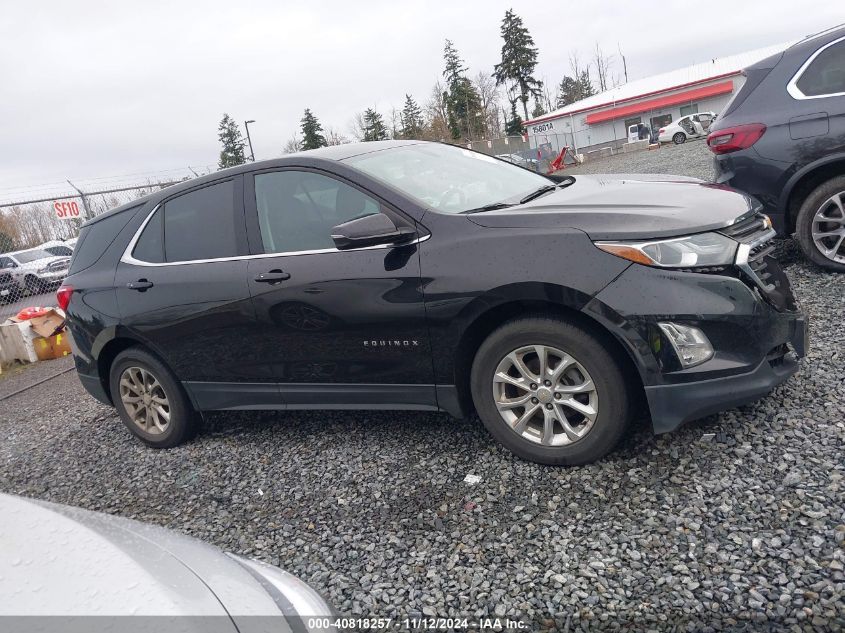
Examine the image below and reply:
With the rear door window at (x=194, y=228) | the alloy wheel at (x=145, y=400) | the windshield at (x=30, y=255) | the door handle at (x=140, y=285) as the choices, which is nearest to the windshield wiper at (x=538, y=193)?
the rear door window at (x=194, y=228)

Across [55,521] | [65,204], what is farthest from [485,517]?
[65,204]

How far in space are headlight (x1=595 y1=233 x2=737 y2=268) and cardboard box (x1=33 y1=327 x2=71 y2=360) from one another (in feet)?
29.5

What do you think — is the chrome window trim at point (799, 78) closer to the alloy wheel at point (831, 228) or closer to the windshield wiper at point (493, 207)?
the alloy wheel at point (831, 228)

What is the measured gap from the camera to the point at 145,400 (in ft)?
14.8

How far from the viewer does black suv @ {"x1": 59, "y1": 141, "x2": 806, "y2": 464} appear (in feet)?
9.27

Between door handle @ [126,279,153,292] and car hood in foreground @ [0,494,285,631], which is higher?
door handle @ [126,279,153,292]

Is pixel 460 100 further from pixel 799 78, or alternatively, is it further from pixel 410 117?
pixel 799 78

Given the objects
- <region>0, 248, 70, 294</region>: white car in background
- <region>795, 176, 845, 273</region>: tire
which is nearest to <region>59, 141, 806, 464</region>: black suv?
<region>795, 176, 845, 273</region>: tire

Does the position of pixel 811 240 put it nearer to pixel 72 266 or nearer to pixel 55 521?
pixel 55 521

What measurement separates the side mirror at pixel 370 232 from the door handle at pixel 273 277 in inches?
19.4

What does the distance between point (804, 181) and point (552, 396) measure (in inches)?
126

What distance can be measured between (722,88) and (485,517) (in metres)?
49.2

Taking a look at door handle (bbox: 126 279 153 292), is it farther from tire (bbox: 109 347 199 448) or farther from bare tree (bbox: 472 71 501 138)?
bare tree (bbox: 472 71 501 138)

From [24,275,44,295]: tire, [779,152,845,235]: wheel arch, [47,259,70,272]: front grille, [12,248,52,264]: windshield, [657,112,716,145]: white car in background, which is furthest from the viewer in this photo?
[657,112,716,145]: white car in background
